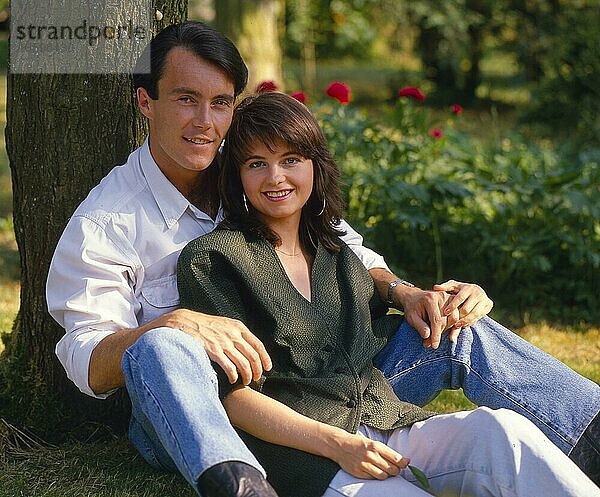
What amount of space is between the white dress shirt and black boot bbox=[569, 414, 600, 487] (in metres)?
1.15

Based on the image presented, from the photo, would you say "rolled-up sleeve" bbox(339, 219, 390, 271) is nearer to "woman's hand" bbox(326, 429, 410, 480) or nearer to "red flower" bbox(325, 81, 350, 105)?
"woman's hand" bbox(326, 429, 410, 480)

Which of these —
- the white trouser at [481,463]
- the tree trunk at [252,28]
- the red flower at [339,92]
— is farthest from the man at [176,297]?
the tree trunk at [252,28]

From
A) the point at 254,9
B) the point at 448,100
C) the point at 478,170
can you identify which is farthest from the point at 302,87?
the point at 478,170

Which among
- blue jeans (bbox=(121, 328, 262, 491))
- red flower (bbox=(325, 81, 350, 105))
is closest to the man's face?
blue jeans (bbox=(121, 328, 262, 491))

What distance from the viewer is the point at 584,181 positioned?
4766mm

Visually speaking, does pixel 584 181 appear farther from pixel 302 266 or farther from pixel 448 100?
pixel 448 100

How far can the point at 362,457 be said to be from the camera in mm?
2320

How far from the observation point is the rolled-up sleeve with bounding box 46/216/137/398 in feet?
8.23

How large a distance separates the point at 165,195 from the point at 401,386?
86 cm

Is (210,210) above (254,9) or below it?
below

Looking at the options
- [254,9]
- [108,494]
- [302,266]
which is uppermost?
[254,9]

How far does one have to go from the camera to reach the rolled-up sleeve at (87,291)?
2510 millimetres

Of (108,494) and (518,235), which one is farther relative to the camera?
(518,235)

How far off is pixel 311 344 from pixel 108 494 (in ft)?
2.47
